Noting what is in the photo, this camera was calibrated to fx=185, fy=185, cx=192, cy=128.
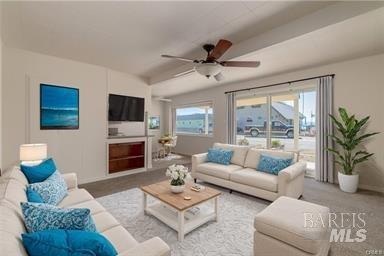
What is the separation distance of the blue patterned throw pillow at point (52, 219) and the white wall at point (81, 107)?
329 cm

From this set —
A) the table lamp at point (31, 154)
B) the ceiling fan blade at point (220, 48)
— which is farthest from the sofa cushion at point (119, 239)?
the ceiling fan blade at point (220, 48)

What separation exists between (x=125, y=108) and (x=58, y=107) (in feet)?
4.96

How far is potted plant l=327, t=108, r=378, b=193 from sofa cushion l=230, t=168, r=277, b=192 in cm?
167

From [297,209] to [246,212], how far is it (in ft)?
3.42

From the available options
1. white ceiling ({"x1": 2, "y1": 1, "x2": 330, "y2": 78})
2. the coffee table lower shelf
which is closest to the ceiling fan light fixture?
white ceiling ({"x1": 2, "y1": 1, "x2": 330, "y2": 78})

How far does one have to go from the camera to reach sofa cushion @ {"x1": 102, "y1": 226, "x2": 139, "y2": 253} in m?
1.36

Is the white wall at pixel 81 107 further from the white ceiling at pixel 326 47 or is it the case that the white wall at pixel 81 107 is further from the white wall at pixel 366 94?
the white wall at pixel 366 94

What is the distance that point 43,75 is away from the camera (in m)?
3.75

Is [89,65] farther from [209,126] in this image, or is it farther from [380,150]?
[380,150]

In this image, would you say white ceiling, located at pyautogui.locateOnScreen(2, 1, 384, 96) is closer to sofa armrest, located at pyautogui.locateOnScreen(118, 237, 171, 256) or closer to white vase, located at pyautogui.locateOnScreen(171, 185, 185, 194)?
white vase, located at pyautogui.locateOnScreen(171, 185, 185, 194)

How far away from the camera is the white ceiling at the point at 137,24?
228 centimetres

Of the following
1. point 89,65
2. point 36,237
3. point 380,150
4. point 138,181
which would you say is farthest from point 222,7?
point 380,150

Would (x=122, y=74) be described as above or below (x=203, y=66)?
above

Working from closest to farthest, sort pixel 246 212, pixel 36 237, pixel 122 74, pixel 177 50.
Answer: pixel 36 237 → pixel 246 212 → pixel 177 50 → pixel 122 74
